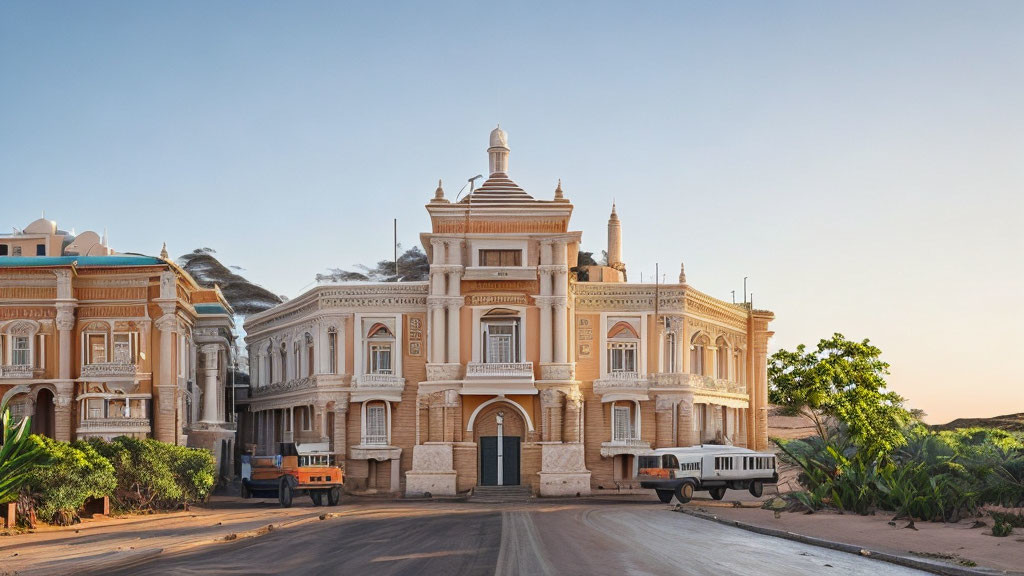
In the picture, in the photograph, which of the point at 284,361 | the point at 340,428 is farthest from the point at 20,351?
the point at 284,361

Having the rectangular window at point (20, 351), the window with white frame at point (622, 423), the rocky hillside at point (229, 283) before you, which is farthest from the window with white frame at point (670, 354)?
the rocky hillside at point (229, 283)

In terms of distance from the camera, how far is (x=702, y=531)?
32688mm

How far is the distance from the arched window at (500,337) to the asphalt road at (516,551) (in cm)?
1735

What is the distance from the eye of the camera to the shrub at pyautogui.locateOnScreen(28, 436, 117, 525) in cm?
3600

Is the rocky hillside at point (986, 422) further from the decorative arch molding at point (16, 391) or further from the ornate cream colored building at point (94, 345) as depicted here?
the decorative arch molding at point (16, 391)

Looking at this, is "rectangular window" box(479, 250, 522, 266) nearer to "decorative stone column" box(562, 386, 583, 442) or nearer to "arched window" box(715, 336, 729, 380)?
"decorative stone column" box(562, 386, 583, 442)

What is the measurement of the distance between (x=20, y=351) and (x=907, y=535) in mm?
37638

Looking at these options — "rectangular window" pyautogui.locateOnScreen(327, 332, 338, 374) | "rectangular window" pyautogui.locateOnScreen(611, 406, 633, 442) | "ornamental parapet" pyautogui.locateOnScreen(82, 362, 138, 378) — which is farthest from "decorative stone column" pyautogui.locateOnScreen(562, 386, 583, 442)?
"ornamental parapet" pyautogui.locateOnScreen(82, 362, 138, 378)

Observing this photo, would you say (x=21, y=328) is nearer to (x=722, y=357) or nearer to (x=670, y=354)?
(x=670, y=354)

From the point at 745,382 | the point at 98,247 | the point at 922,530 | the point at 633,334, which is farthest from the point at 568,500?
the point at 98,247

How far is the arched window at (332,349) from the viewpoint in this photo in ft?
186

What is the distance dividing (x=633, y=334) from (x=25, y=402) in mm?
28382

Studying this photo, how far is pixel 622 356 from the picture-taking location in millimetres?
57500

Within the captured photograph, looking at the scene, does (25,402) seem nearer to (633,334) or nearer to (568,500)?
→ (568,500)
